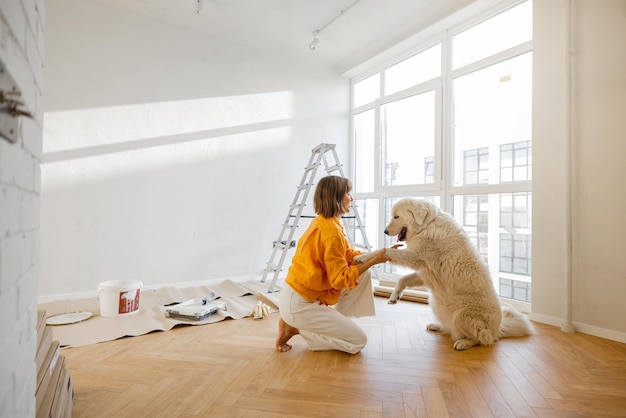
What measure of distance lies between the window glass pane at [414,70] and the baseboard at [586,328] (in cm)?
279

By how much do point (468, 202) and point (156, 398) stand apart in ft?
10.9

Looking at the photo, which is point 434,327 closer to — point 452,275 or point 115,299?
point 452,275

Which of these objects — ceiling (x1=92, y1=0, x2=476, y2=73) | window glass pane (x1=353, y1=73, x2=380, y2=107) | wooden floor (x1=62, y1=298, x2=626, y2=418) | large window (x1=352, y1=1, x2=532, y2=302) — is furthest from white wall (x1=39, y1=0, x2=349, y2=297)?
wooden floor (x1=62, y1=298, x2=626, y2=418)

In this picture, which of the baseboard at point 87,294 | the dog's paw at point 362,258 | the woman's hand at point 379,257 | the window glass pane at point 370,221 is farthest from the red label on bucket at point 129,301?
the window glass pane at point 370,221

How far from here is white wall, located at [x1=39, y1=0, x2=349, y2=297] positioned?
127 inches

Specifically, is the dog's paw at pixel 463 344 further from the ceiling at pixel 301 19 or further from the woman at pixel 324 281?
the ceiling at pixel 301 19

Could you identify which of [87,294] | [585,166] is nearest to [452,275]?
[585,166]

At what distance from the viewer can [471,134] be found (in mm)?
3525

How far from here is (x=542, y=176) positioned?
2.72m

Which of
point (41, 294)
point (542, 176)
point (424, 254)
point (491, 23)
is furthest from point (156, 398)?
point (491, 23)

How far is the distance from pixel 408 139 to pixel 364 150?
3.07 feet

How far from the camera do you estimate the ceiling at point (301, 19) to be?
136 inches

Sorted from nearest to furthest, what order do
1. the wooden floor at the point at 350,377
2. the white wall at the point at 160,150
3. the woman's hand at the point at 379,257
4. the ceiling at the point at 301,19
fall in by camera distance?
the wooden floor at the point at 350,377 < the woman's hand at the point at 379,257 < the white wall at the point at 160,150 < the ceiling at the point at 301,19

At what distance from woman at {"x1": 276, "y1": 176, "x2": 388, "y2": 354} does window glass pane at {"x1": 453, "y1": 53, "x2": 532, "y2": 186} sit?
199 cm
